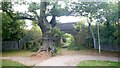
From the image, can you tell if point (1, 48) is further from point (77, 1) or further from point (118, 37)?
point (118, 37)

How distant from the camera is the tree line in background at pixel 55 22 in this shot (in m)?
4.16

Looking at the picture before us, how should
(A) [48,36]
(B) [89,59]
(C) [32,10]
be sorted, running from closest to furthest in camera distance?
(B) [89,59], (C) [32,10], (A) [48,36]

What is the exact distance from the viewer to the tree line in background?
164 inches

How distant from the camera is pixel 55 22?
14.6 feet

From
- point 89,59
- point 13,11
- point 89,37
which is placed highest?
point 13,11

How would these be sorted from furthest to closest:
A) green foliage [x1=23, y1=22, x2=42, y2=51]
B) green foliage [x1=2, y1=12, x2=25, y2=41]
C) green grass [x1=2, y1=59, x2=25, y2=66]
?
1. green foliage [x1=23, y1=22, x2=42, y2=51]
2. green foliage [x1=2, y1=12, x2=25, y2=41]
3. green grass [x1=2, y1=59, x2=25, y2=66]

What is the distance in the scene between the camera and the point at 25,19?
178 inches

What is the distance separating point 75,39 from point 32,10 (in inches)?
47.2

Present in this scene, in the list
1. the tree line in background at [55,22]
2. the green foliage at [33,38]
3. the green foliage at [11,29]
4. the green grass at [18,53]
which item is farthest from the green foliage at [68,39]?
the green foliage at [11,29]

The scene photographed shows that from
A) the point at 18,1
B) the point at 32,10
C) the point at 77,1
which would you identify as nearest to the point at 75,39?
the point at 77,1

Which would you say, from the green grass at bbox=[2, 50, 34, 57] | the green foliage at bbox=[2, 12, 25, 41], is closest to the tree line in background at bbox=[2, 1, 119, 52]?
the green foliage at bbox=[2, 12, 25, 41]

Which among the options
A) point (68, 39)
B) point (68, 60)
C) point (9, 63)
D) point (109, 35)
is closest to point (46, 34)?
point (68, 39)

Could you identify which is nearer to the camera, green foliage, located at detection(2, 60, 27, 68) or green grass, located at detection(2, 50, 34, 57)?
green foliage, located at detection(2, 60, 27, 68)

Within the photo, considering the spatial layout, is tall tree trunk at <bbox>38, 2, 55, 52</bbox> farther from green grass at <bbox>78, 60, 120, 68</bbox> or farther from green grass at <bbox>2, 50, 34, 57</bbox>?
green grass at <bbox>78, 60, 120, 68</bbox>
